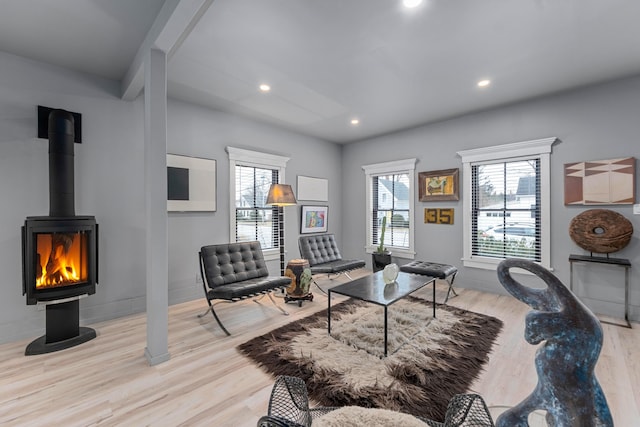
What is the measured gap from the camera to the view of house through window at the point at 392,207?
5.47 meters

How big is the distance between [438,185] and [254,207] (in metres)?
3.28

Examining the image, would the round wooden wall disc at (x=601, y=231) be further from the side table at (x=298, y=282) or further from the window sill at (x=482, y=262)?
the side table at (x=298, y=282)

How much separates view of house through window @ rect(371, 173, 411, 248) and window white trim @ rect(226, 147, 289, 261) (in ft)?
6.98

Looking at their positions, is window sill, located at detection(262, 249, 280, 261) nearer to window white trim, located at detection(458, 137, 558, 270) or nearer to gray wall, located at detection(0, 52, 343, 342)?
gray wall, located at detection(0, 52, 343, 342)

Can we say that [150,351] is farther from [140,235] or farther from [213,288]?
[140,235]

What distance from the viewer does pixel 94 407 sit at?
1.84 metres

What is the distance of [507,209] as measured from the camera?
4.28 meters

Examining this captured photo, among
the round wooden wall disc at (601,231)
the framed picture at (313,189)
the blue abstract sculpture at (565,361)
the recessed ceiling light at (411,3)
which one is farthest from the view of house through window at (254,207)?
the round wooden wall disc at (601,231)

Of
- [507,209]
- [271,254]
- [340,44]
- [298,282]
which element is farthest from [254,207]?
[507,209]

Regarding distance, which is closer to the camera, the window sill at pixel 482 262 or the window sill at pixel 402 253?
the window sill at pixel 482 262

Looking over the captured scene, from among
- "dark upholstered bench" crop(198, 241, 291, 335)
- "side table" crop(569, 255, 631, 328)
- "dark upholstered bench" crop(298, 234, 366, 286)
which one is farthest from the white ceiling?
"dark upholstered bench" crop(298, 234, 366, 286)

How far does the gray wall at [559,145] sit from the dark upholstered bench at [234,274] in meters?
3.05

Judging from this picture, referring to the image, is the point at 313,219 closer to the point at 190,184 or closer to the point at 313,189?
the point at 313,189

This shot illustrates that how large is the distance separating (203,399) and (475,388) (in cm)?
197
